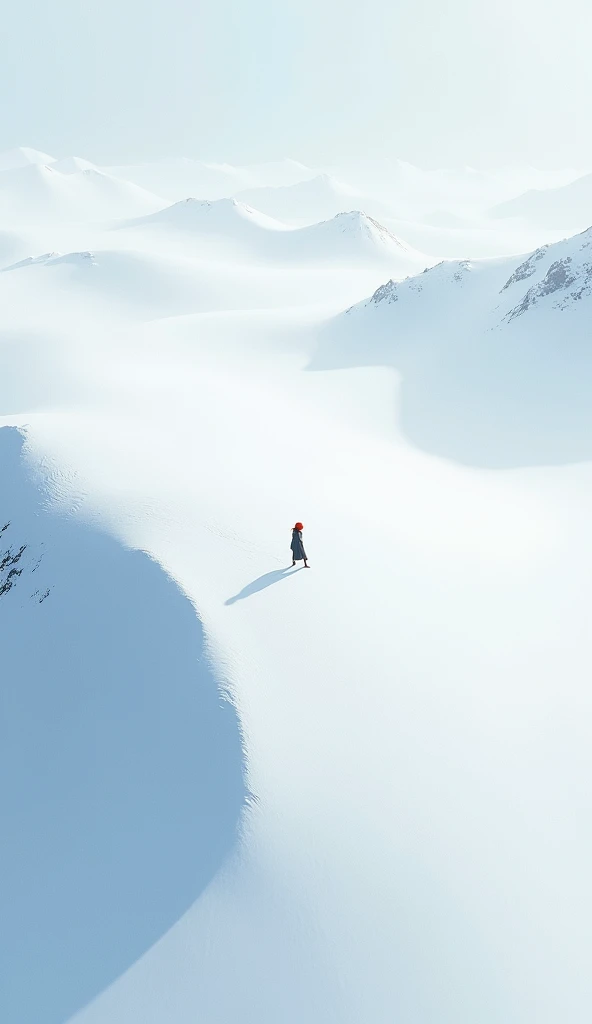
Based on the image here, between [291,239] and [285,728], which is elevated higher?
[291,239]

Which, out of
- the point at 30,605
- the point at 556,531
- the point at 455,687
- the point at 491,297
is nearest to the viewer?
the point at 455,687

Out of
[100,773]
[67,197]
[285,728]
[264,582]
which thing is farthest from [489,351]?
[67,197]

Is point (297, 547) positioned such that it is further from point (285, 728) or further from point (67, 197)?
point (67, 197)

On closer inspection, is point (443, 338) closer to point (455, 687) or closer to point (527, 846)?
point (455, 687)

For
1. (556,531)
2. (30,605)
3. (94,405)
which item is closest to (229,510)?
(30,605)

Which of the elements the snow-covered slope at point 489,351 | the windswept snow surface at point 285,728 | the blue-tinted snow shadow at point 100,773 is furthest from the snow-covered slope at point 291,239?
the blue-tinted snow shadow at point 100,773
